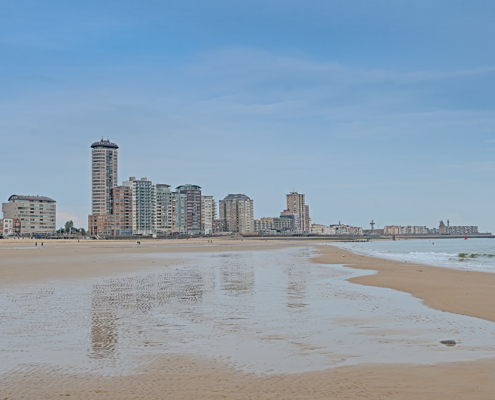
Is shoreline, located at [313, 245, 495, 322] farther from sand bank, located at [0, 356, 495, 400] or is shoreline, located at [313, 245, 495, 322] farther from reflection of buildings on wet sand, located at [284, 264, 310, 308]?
sand bank, located at [0, 356, 495, 400]

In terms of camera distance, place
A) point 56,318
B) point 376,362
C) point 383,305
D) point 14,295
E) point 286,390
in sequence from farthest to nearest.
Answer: point 14,295 < point 383,305 < point 56,318 < point 376,362 < point 286,390

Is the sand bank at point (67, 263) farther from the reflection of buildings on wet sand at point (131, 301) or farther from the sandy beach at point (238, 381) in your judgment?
the sandy beach at point (238, 381)

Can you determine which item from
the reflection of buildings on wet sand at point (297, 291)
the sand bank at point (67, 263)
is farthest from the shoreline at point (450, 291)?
the sand bank at point (67, 263)

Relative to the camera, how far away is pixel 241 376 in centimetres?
729

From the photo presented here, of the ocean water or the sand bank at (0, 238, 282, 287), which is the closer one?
the sand bank at (0, 238, 282, 287)

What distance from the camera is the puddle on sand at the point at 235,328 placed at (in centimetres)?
840

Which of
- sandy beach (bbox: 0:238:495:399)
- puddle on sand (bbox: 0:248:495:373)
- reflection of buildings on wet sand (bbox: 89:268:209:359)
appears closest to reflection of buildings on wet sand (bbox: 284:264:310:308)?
puddle on sand (bbox: 0:248:495:373)

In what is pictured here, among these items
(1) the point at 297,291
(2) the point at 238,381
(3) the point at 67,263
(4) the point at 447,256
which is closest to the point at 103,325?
(2) the point at 238,381

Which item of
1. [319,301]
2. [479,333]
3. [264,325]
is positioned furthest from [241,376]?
[319,301]

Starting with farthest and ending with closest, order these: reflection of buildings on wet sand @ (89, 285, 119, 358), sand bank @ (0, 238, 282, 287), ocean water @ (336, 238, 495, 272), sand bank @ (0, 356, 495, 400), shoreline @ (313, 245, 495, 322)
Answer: ocean water @ (336, 238, 495, 272)
sand bank @ (0, 238, 282, 287)
shoreline @ (313, 245, 495, 322)
reflection of buildings on wet sand @ (89, 285, 119, 358)
sand bank @ (0, 356, 495, 400)

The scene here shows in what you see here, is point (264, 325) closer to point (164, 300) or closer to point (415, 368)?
point (415, 368)

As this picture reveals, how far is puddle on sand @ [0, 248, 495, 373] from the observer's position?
840cm

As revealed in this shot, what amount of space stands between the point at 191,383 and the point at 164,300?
9.08 meters

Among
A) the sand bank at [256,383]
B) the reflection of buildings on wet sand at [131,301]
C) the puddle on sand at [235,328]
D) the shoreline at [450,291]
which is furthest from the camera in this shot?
the shoreline at [450,291]
